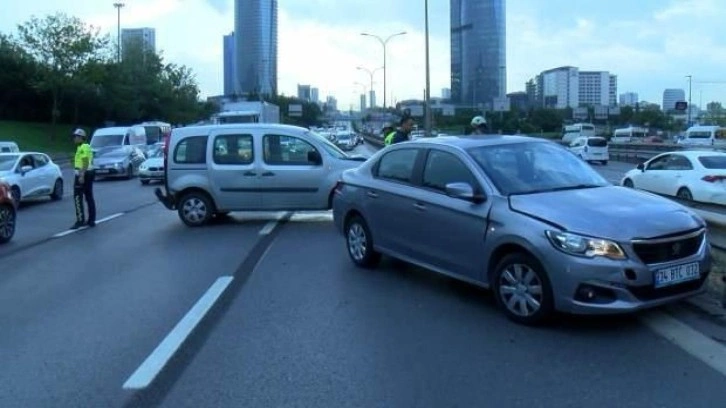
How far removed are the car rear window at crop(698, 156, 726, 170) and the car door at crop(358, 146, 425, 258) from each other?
12194 mm

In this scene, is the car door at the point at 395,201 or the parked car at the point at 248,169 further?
the parked car at the point at 248,169

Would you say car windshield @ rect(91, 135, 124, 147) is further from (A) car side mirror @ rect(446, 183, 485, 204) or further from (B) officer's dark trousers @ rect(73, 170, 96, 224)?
(A) car side mirror @ rect(446, 183, 485, 204)

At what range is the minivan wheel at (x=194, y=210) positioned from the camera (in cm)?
1424

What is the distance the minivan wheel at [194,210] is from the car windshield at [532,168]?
7.69 metres

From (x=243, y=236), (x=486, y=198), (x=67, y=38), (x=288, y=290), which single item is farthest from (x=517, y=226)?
(x=67, y=38)

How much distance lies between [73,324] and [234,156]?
7682 mm

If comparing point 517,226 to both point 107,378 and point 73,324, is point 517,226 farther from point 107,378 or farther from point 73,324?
point 73,324

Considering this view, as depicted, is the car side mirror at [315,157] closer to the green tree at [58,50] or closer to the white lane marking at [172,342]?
the white lane marking at [172,342]

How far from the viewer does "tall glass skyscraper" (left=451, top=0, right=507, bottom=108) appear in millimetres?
48781

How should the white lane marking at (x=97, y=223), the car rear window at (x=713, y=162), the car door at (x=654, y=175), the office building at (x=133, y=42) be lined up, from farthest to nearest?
the office building at (x=133, y=42) → the car door at (x=654, y=175) → the car rear window at (x=713, y=162) → the white lane marking at (x=97, y=223)

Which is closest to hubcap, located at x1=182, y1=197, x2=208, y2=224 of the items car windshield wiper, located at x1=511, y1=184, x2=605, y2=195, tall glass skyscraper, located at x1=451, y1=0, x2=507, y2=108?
car windshield wiper, located at x1=511, y1=184, x2=605, y2=195

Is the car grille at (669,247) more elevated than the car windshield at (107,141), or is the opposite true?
the car windshield at (107,141)

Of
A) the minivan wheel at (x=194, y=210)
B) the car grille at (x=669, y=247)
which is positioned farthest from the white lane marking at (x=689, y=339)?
the minivan wheel at (x=194, y=210)

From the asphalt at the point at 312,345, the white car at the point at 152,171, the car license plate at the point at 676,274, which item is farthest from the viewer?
the white car at the point at 152,171
